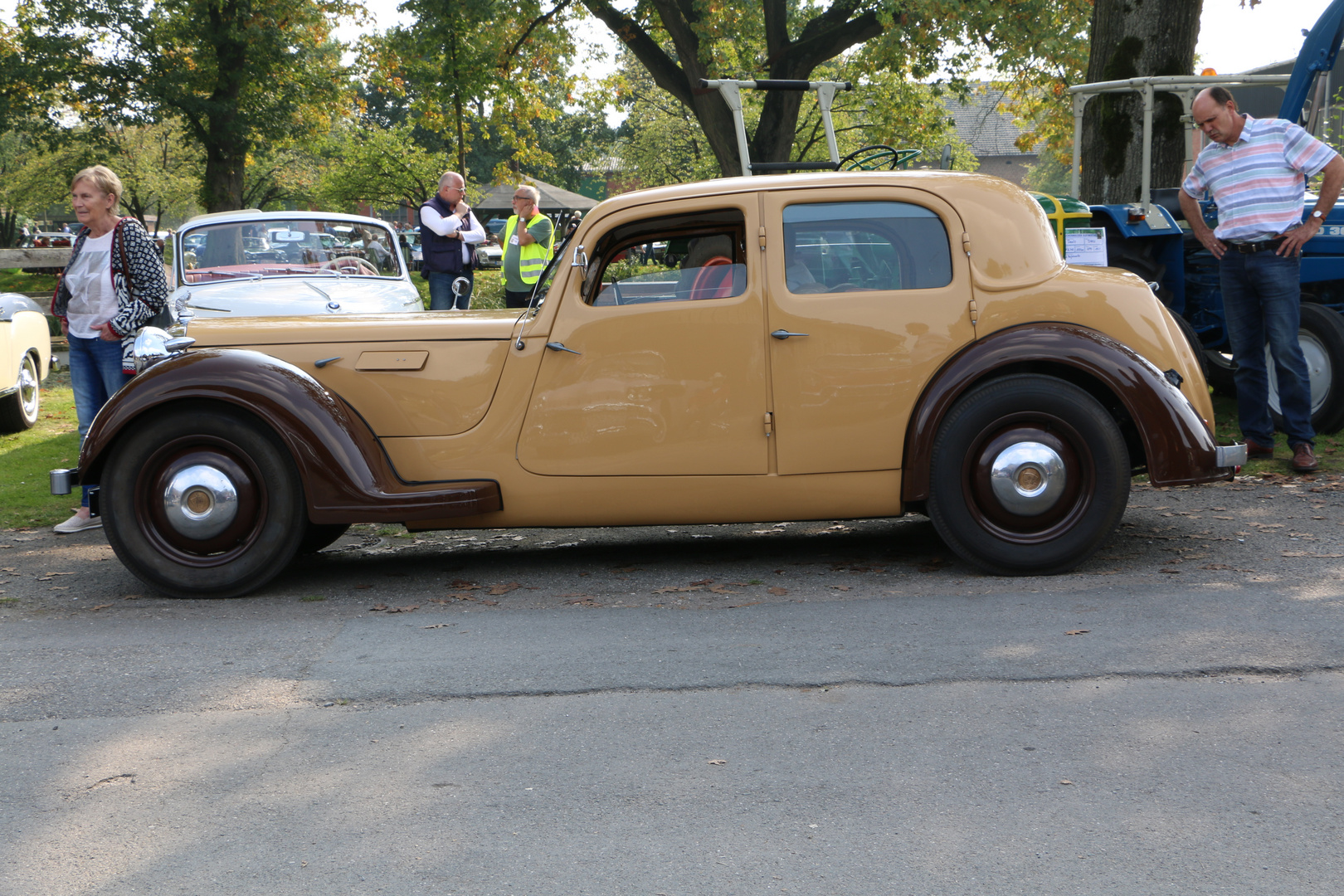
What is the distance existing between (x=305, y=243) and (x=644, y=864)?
7.89 metres

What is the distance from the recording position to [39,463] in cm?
870

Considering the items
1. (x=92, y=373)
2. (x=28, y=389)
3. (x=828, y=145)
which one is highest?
(x=828, y=145)

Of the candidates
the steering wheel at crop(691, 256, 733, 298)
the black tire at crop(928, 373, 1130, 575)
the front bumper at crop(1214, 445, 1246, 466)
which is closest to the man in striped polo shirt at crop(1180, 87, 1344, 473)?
the front bumper at crop(1214, 445, 1246, 466)

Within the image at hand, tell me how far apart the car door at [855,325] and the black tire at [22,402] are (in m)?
7.63

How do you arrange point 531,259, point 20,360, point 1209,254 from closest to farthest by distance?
point 1209,254, point 20,360, point 531,259

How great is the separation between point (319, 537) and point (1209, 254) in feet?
22.2

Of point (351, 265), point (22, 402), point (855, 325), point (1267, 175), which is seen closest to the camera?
point (855, 325)

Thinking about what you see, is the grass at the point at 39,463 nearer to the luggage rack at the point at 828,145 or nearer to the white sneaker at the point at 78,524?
the white sneaker at the point at 78,524

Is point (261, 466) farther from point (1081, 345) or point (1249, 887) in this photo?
point (1249, 887)

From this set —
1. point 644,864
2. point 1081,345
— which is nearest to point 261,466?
point 644,864

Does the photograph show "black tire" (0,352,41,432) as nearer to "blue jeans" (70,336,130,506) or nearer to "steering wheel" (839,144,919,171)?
"blue jeans" (70,336,130,506)

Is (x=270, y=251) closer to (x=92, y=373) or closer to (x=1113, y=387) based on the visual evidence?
(x=92, y=373)

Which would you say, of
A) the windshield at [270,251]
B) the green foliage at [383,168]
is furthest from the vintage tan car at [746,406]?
the green foliage at [383,168]

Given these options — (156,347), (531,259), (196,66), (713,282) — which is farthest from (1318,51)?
(196,66)
